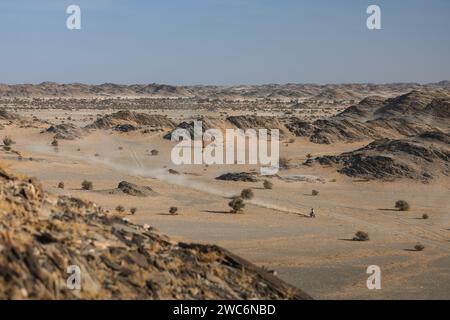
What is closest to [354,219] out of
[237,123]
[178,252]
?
[178,252]

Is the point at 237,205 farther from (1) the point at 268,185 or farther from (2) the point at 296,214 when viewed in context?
(1) the point at 268,185

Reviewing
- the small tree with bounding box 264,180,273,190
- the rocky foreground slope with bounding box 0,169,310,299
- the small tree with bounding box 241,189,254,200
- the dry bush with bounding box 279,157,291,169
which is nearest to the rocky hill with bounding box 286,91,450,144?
the dry bush with bounding box 279,157,291,169

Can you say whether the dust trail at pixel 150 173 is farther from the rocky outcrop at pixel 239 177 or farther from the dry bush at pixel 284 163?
the dry bush at pixel 284 163

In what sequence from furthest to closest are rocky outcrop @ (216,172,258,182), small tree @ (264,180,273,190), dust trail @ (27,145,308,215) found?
1. rocky outcrop @ (216,172,258,182)
2. small tree @ (264,180,273,190)
3. dust trail @ (27,145,308,215)

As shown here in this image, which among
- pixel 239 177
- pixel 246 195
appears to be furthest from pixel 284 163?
pixel 246 195

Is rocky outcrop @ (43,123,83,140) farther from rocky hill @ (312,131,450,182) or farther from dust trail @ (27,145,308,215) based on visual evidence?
rocky hill @ (312,131,450,182)
